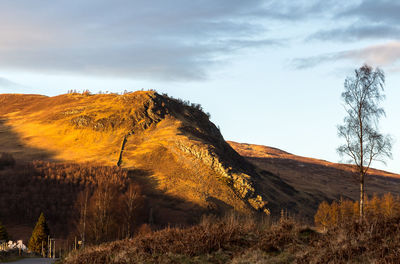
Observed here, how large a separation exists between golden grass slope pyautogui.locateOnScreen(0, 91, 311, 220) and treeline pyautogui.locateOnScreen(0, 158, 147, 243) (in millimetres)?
7774

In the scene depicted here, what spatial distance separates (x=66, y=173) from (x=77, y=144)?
82.1ft

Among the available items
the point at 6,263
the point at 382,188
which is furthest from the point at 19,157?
the point at 382,188

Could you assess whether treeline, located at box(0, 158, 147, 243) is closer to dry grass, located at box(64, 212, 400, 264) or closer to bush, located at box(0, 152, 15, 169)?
bush, located at box(0, 152, 15, 169)

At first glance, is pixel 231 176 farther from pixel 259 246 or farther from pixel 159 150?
pixel 259 246

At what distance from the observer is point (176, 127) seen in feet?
306

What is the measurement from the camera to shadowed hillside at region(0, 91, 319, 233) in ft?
229

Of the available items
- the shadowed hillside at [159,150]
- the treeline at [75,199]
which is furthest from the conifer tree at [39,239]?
the shadowed hillside at [159,150]

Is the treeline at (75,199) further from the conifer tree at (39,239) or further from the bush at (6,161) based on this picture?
the conifer tree at (39,239)

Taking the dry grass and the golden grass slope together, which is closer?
the dry grass

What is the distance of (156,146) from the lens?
8688cm

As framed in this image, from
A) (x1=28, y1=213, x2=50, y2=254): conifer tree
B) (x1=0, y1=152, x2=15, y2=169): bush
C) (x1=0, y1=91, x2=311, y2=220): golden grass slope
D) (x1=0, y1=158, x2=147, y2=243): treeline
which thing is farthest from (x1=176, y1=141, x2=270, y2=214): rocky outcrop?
(x1=28, y1=213, x2=50, y2=254): conifer tree

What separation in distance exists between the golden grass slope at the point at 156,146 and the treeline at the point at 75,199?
7.77 metres

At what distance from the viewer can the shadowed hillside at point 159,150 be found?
229 feet

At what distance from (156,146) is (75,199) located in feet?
86.1
